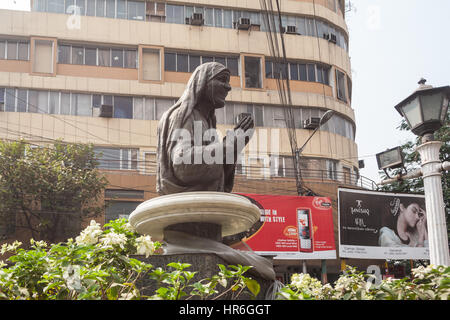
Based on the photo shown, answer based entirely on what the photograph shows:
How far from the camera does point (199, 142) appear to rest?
14.7 feet

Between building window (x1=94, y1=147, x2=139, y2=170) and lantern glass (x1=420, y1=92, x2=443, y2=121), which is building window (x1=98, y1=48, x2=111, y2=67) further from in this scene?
lantern glass (x1=420, y1=92, x2=443, y2=121)

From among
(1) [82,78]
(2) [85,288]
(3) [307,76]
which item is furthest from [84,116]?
(2) [85,288]

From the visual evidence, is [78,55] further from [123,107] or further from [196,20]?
[196,20]

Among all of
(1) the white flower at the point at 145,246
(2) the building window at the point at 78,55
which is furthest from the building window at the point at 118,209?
(1) the white flower at the point at 145,246

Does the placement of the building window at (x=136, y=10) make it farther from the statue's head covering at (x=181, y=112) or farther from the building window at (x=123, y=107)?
the statue's head covering at (x=181, y=112)

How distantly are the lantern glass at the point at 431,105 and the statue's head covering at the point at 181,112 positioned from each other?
1.97 metres

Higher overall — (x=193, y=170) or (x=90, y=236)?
(x=193, y=170)

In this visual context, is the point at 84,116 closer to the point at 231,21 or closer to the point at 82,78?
the point at 82,78

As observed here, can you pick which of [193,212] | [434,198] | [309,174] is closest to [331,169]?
[309,174]

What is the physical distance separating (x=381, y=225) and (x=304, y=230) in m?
2.98

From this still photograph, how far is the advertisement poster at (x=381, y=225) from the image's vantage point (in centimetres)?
1944

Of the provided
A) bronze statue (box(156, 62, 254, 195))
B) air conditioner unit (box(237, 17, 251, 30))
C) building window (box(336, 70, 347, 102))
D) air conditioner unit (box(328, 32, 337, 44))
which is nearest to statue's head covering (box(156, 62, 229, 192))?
bronze statue (box(156, 62, 254, 195))

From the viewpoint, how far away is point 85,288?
2623mm

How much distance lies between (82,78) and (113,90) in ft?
4.54
